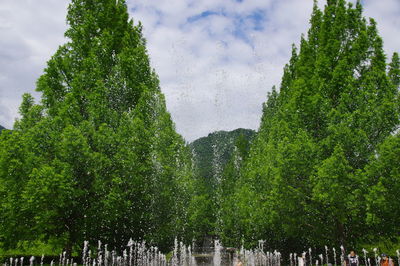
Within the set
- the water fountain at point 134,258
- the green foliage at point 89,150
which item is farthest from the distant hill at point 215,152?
the green foliage at point 89,150

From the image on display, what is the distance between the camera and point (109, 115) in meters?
17.2

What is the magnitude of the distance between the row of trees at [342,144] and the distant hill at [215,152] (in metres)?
53.3

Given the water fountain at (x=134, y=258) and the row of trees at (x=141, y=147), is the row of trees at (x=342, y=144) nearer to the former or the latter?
the row of trees at (x=141, y=147)

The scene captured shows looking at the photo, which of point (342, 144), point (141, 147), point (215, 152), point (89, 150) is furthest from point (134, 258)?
point (215, 152)

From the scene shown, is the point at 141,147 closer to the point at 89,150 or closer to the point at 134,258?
the point at 89,150

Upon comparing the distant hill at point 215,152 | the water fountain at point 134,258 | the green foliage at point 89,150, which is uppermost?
the distant hill at point 215,152

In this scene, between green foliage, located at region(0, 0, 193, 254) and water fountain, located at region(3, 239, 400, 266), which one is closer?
green foliage, located at region(0, 0, 193, 254)

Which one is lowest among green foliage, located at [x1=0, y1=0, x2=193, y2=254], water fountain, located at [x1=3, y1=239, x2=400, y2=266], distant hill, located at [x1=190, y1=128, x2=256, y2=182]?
water fountain, located at [x1=3, y1=239, x2=400, y2=266]

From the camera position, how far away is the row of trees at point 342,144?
562 inches

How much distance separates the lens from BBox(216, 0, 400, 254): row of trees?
14.3 m

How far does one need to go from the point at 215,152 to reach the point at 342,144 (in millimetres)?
77685

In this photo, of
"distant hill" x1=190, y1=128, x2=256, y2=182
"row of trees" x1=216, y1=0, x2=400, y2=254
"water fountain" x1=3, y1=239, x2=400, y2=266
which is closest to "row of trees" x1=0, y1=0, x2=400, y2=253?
"row of trees" x1=216, y1=0, x2=400, y2=254

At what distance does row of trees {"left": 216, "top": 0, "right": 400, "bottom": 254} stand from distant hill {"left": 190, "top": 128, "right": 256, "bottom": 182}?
2097 inches

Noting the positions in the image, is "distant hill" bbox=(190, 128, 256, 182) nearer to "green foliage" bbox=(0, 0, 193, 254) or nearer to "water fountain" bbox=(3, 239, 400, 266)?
"water fountain" bbox=(3, 239, 400, 266)
